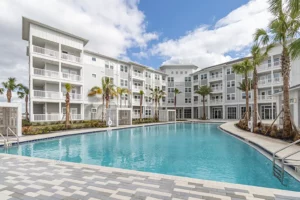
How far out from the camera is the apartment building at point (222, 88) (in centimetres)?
3041

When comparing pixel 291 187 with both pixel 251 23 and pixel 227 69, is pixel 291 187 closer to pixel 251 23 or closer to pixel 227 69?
pixel 251 23

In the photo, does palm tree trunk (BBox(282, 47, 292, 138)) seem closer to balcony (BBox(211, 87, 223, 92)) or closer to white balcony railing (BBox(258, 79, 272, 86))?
white balcony railing (BBox(258, 79, 272, 86))

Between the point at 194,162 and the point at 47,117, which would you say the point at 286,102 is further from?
the point at 47,117

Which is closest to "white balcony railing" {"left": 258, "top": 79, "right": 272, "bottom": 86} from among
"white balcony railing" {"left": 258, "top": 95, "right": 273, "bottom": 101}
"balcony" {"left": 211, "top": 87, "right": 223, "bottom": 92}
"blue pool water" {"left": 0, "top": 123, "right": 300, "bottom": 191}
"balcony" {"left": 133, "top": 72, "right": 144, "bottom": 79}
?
"white balcony railing" {"left": 258, "top": 95, "right": 273, "bottom": 101}

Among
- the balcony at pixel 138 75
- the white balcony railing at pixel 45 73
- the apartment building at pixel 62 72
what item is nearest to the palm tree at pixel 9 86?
the apartment building at pixel 62 72

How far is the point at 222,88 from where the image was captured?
3709cm

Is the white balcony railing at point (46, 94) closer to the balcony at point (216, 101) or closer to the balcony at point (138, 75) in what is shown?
the balcony at point (138, 75)

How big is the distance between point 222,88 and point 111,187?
3742 cm

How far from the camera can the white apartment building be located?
20.5 metres

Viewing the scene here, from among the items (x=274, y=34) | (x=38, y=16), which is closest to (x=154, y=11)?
(x=274, y=34)

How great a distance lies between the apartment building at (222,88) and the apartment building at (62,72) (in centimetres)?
1771

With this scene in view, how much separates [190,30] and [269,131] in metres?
14.5

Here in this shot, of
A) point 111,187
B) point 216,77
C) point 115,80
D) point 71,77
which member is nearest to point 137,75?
point 115,80

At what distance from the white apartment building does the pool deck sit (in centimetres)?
1754
